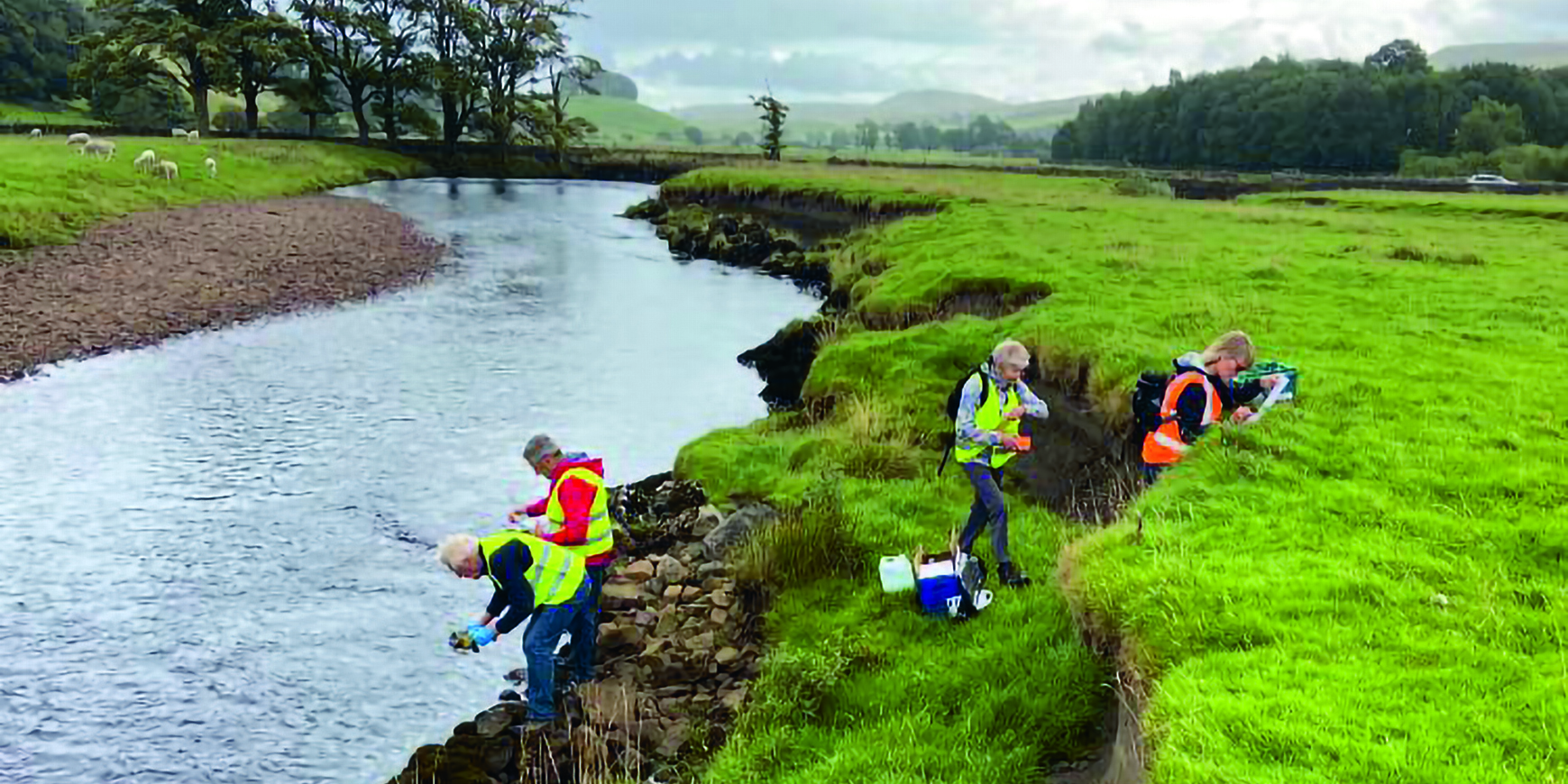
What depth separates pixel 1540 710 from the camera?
22.9ft

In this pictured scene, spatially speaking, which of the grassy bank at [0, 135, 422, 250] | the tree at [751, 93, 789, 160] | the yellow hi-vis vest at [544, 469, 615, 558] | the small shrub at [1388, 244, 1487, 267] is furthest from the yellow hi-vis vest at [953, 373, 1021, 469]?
the tree at [751, 93, 789, 160]

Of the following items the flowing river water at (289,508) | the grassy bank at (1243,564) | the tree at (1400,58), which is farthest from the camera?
the tree at (1400,58)

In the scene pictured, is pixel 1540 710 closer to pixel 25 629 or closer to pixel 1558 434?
pixel 1558 434

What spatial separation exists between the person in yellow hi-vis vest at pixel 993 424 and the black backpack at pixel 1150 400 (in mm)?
1677

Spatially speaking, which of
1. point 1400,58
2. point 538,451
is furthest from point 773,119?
point 1400,58

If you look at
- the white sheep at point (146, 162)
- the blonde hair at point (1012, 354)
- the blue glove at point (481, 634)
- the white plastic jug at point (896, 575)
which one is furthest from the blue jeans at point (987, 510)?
the white sheep at point (146, 162)

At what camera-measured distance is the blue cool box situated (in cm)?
1177

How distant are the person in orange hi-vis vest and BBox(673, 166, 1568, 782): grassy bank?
366 millimetres

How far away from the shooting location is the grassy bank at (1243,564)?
720 centimetres

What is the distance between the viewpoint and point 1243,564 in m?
9.55

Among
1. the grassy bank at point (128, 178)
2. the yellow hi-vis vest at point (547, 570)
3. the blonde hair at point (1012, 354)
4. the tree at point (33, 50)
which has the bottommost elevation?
the yellow hi-vis vest at point (547, 570)

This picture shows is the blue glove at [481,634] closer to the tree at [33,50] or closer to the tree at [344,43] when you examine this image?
the tree at [344,43]

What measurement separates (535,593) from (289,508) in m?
8.36

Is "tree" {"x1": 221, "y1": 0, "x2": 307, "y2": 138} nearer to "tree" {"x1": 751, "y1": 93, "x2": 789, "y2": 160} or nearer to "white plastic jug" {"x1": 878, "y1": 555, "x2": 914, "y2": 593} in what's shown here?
"tree" {"x1": 751, "y1": 93, "x2": 789, "y2": 160}
